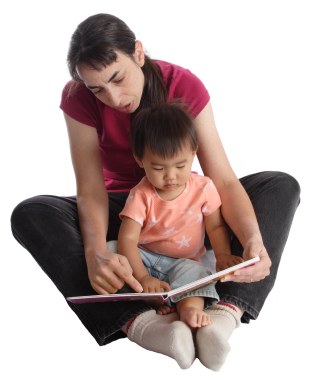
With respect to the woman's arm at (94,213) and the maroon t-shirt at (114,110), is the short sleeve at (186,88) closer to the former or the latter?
the maroon t-shirt at (114,110)

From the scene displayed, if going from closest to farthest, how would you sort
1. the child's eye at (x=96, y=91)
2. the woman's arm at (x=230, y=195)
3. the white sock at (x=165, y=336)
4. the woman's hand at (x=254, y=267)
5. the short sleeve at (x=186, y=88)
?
the white sock at (x=165, y=336), the woman's hand at (x=254, y=267), the woman's arm at (x=230, y=195), the child's eye at (x=96, y=91), the short sleeve at (x=186, y=88)

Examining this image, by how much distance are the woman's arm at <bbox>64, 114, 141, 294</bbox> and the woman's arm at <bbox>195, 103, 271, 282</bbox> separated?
39cm

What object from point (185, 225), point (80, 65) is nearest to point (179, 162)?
point (185, 225)

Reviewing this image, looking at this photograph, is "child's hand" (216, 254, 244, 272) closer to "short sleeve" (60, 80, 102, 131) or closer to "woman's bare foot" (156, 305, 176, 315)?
"woman's bare foot" (156, 305, 176, 315)

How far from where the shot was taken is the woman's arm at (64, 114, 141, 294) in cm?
240

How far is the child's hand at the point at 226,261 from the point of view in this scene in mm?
2512

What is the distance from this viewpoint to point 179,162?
2455mm

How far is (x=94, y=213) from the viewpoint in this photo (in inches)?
106

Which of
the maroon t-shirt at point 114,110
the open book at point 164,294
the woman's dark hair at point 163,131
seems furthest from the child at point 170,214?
the maroon t-shirt at point 114,110

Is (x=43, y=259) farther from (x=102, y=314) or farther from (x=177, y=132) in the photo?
(x=177, y=132)

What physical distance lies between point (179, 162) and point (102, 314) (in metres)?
0.56

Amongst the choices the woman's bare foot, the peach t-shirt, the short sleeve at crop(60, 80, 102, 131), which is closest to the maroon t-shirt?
the short sleeve at crop(60, 80, 102, 131)

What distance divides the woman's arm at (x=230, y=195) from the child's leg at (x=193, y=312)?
16 centimetres

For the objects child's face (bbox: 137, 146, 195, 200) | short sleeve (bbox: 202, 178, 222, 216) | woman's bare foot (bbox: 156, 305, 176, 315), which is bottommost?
woman's bare foot (bbox: 156, 305, 176, 315)
